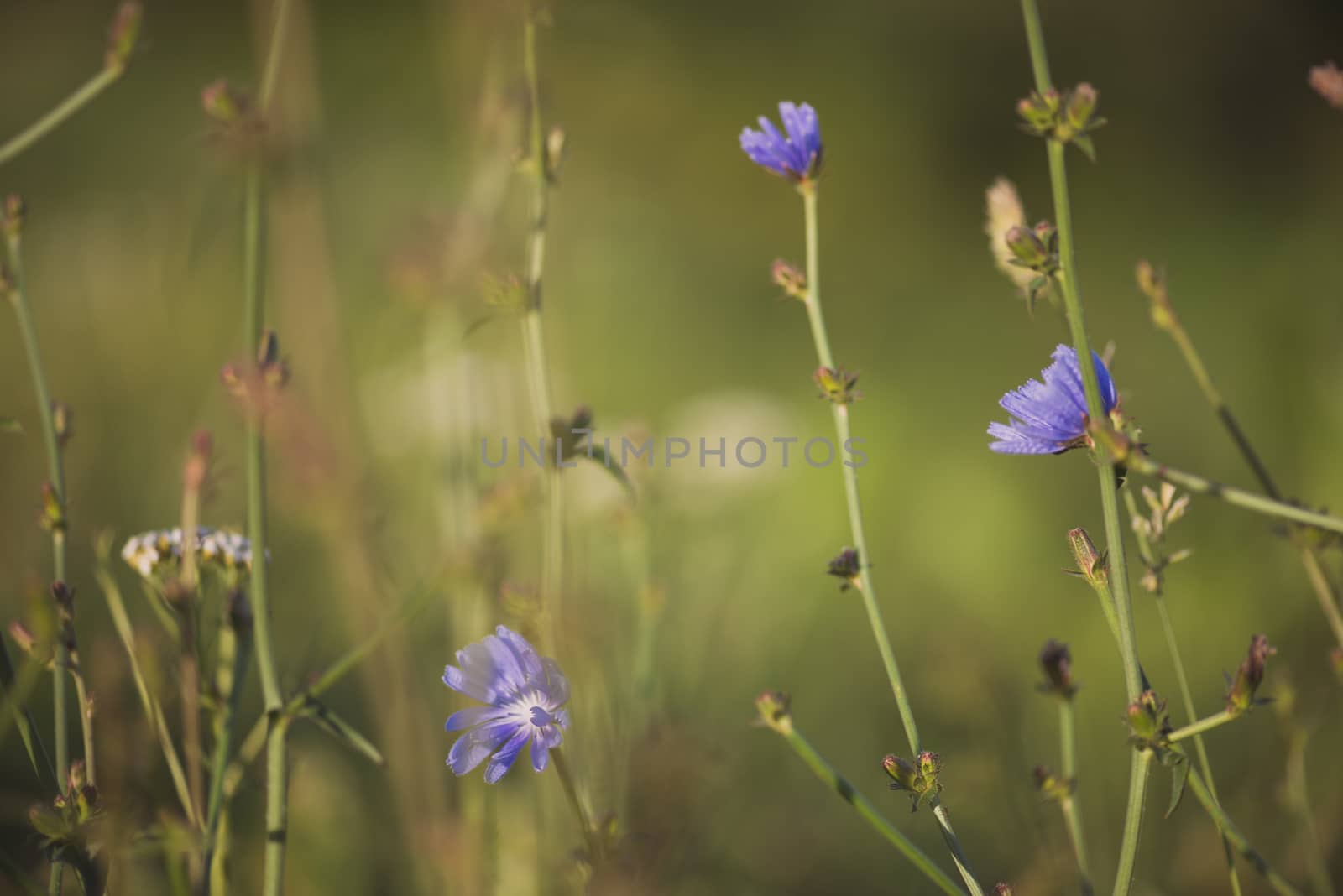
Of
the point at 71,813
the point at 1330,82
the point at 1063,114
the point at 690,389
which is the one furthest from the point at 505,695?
the point at 690,389

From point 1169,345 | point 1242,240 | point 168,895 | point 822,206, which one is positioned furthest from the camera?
point 822,206

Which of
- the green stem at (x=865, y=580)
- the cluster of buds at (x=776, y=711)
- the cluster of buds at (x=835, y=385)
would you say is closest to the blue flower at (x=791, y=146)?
the green stem at (x=865, y=580)

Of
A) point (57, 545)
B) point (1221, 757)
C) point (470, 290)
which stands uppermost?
point (470, 290)

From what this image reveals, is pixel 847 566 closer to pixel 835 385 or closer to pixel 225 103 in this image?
pixel 835 385

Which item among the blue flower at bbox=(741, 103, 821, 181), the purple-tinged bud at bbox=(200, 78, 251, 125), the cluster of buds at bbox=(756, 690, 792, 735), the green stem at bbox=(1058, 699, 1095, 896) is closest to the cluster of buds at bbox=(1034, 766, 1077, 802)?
the green stem at bbox=(1058, 699, 1095, 896)

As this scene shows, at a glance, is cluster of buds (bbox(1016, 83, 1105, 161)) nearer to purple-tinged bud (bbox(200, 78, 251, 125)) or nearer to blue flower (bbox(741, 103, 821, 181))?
blue flower (bbox(741, 103, 821, 181))

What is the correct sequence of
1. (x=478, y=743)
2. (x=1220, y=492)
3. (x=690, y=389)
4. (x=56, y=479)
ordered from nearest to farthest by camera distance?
(x=1220, y=492) < (x=478, y=743) < (x=56, y=479) < (x=690, y=389)

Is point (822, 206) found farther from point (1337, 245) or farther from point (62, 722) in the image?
point (62, 722)

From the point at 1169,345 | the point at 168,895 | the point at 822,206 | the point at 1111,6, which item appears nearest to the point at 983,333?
the point at 1169,345

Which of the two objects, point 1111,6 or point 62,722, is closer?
point 62,722
